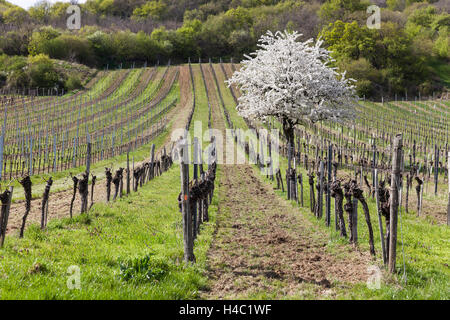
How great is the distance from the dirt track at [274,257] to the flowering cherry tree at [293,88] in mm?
12265

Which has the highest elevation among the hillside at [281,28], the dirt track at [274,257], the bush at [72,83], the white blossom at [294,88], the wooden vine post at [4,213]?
the hillside at [281,28]

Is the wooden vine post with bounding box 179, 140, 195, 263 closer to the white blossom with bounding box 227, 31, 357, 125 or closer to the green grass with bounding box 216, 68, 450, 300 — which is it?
the green grass with bounding box 216, 68, 450, 300

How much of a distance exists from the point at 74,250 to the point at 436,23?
358 ft

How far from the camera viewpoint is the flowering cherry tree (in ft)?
77.1

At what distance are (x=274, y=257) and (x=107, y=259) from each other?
10.3 feet

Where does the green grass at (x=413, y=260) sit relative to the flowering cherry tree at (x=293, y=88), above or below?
below

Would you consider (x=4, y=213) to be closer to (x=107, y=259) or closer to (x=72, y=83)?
(x=107, y=259)

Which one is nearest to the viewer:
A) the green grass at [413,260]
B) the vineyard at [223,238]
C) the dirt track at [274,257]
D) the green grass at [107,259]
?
the green grass at [107,259]

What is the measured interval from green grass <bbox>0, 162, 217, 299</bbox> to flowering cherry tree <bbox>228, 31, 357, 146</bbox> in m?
14.9

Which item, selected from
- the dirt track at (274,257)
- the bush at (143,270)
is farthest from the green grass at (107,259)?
the dirt track at (274,257)

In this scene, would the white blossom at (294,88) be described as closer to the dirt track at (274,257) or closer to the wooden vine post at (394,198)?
the dirt track at (274,257)

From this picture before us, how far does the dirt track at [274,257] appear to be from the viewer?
5906 millimetres

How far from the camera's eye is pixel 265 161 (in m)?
23.2
